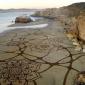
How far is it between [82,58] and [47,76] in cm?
111

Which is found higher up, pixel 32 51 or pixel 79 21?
pixel 79 21

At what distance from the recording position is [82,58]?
3.58m

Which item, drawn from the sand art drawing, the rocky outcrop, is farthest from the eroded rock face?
the sand art drawing

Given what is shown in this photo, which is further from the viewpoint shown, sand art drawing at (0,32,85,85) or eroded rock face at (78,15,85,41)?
eroded rock face at (78,15,85,41)

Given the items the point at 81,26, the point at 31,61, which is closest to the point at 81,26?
the point at 81,26

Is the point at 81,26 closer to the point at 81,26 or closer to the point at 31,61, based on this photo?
the point at 81,26

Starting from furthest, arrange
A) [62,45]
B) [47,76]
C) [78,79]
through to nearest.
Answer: [62,45] → [47,76] → [78,79]

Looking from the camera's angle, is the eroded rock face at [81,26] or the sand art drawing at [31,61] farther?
the eroded rock face at [81,26]

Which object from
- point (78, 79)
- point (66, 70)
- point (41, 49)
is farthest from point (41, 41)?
Result: point (78, 79)

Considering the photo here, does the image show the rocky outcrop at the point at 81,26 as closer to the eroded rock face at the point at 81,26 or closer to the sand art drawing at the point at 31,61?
the eroded rock face at the point at 81,26

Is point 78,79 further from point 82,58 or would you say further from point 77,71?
point 82,58

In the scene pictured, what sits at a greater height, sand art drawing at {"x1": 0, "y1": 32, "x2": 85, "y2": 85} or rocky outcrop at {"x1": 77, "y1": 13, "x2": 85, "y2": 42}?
rocky outcrop at {"x1": 77, "y1": 13, "x2": 85, "y2": 42}

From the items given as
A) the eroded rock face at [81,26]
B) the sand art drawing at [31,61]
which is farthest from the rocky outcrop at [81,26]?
the sand art drawing at [31,61]

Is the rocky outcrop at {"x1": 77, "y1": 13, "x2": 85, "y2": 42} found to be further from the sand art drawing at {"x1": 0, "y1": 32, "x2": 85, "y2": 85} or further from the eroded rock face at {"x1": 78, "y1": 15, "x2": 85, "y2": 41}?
the sand art drawing at {"x1": 0, "y1": 32, "x2": 85, "y2": 85}
